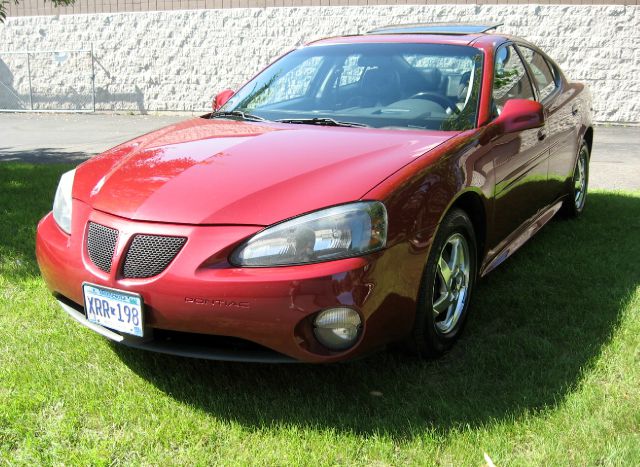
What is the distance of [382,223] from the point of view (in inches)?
104

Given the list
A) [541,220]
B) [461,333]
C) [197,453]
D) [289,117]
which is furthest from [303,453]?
[541,220]

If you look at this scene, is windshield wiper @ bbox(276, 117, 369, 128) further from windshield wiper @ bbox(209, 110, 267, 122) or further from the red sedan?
windshield wiper @ bbox(209, 110, 267, 122)

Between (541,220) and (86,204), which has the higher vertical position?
(86,204)

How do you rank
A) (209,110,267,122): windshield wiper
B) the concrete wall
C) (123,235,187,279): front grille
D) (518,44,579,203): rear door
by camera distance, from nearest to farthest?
(123,235,187,279): front grille → (209,110,267,122): windshield wiper → (518,44,579,203): rear door → the concrete wall

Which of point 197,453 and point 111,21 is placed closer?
point 197,453

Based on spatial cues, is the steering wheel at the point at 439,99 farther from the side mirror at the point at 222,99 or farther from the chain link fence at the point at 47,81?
the chain link fence at the point at 47,81

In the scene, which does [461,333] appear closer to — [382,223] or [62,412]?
[382,223]

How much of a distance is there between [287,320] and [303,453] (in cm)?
48

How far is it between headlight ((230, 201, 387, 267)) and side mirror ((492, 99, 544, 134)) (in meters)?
1.38

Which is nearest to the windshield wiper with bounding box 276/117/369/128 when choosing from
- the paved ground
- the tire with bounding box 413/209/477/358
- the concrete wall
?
the tire with bounding box 413/209/477/358

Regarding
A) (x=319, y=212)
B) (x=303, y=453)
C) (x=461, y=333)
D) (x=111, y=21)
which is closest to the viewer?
(x=303, y=453)

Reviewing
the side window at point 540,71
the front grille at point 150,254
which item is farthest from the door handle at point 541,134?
the front grille at point 150,254

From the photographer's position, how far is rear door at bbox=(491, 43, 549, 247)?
3689mm

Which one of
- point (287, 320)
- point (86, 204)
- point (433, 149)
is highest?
point (433, 149)
